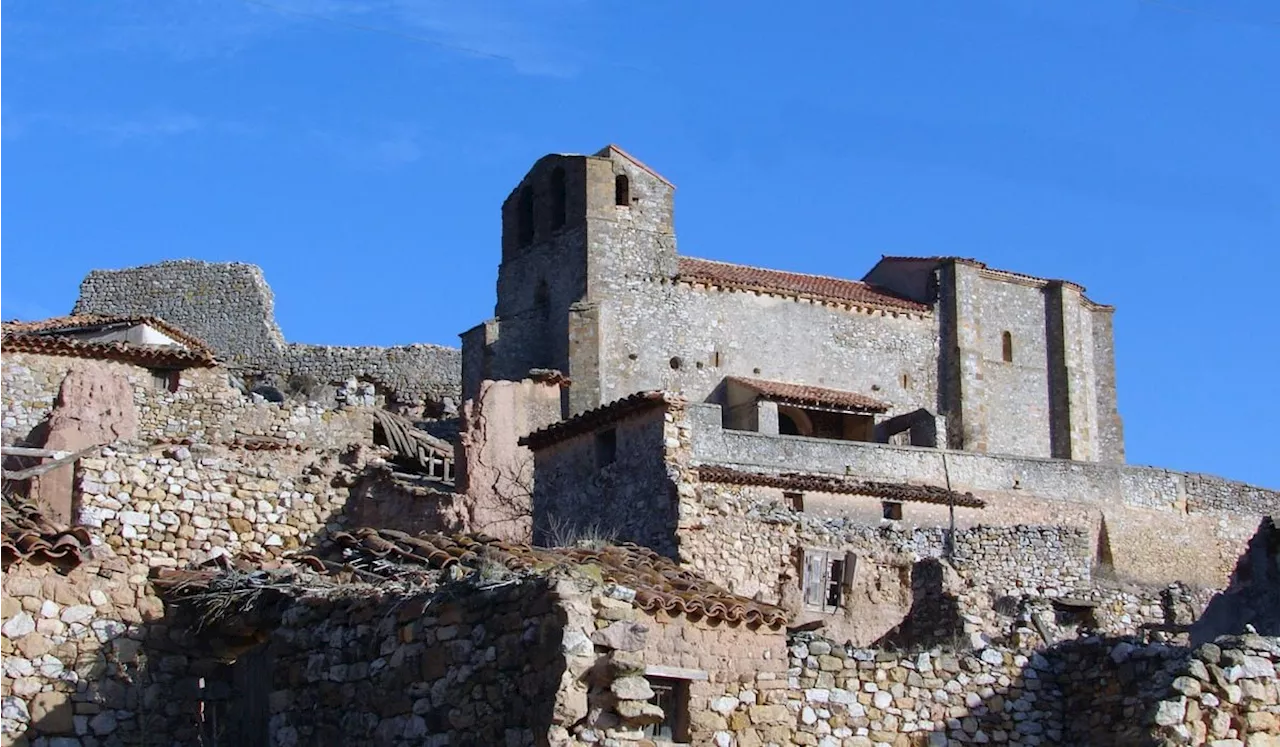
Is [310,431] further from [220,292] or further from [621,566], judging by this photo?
[220,292]

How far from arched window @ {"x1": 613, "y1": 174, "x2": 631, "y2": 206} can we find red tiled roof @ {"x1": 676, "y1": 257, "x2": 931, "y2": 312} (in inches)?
81.7

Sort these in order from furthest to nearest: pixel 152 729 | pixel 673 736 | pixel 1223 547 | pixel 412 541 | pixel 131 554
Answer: pixel 1223 547, pixel 131 554, pixel 412 541, pixel 152 729, pixel 673 736

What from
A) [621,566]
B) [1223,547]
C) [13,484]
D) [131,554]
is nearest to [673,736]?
[621,566]

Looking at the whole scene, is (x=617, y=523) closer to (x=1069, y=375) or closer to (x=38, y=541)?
(x=38, y=541)

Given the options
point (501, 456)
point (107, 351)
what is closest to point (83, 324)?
point (107, 351)

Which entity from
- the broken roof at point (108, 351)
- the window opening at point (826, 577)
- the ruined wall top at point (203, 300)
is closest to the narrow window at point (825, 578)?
the window opening at point (826, 577)

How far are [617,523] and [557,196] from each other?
25150 millimetres

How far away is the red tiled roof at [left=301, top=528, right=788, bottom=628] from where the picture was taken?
1496 centimetres

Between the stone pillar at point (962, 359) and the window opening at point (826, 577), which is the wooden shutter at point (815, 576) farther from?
the stone pillar at point (962, 359)

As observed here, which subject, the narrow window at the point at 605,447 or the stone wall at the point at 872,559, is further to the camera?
the narrow window at the point at 605,447

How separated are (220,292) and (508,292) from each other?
10987mm

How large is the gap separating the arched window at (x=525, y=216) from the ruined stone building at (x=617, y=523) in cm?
15

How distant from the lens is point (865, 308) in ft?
170

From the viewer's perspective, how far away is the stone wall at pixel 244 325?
180 feet
